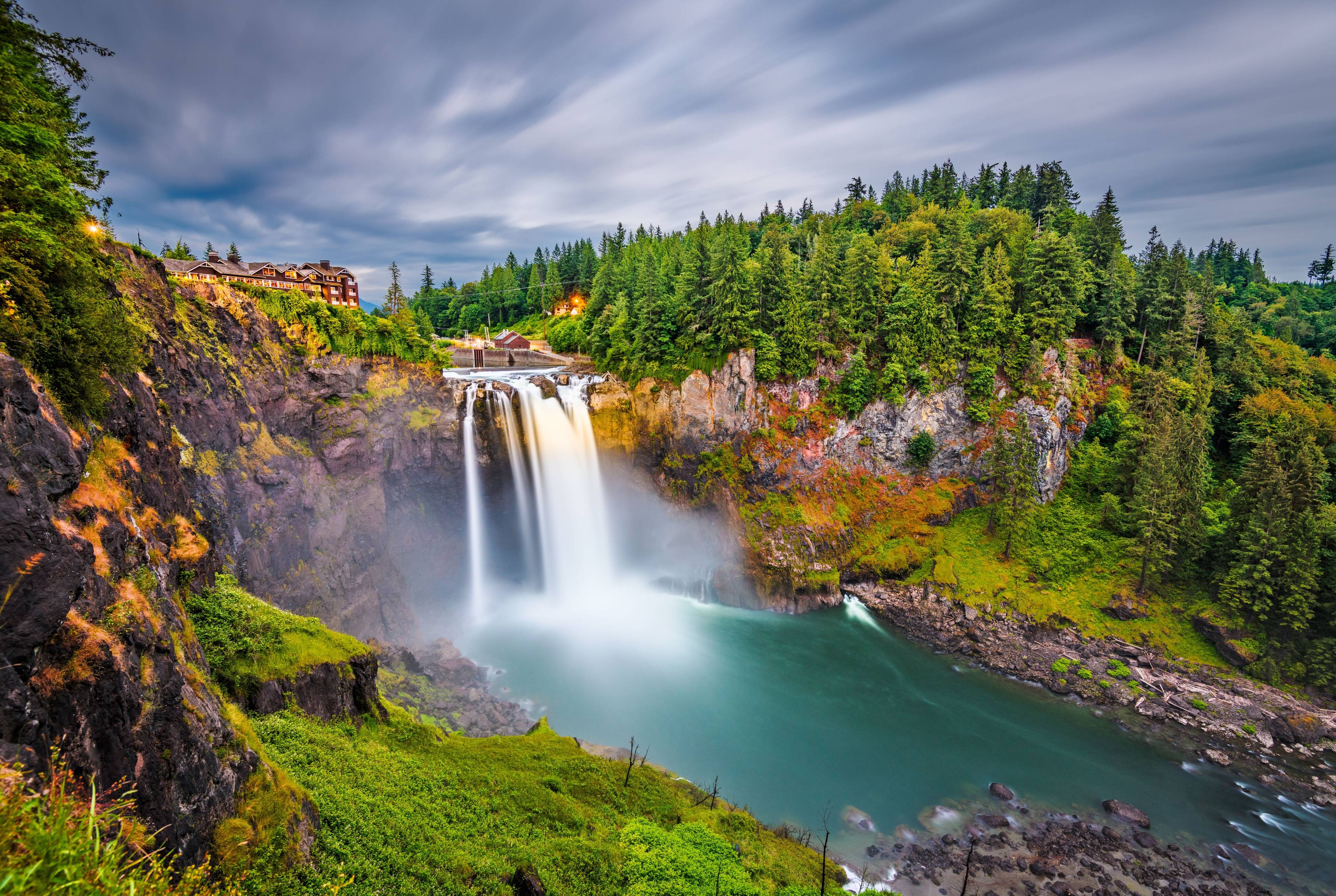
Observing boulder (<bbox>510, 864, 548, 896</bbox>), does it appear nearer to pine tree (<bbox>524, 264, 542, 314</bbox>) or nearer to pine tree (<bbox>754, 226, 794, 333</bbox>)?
pine tree (<bbox>754, 226, 794, 333</bbox>)

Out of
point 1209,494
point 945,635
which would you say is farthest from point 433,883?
point 1209,494

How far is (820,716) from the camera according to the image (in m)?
25.2

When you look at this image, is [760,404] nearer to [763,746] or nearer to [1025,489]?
[1025,489]

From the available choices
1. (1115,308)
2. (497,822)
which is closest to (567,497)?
(497,822)

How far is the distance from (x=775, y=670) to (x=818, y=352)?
22.7m

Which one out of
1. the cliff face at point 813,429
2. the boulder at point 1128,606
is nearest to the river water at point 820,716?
the cliff face at point 813,429

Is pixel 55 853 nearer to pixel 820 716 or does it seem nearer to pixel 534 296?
pixel 820 716

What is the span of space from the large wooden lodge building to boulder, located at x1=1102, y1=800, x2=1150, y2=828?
42709 mm

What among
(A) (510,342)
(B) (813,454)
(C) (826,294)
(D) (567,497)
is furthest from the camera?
(A) (510,342)

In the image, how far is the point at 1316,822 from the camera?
19562 mm

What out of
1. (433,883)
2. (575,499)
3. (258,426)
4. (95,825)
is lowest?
(433,883)

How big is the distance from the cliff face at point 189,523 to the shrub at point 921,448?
31365mm

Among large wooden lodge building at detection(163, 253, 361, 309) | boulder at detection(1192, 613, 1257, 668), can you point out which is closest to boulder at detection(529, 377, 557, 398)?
large wooden lodge building at detection(163, 253, 361, 309)

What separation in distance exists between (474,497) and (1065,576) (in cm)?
3724
